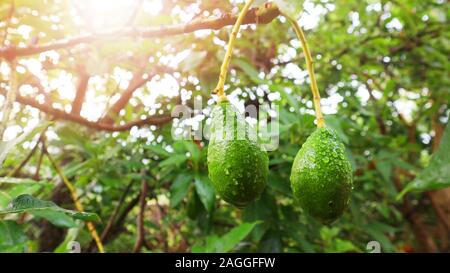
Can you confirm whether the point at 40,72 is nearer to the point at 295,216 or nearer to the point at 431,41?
the point at 295,216

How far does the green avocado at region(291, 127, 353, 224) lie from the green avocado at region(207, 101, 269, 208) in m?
0.07

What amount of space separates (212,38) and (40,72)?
0.78 m

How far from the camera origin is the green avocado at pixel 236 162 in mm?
704

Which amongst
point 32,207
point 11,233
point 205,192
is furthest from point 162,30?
point 205,192

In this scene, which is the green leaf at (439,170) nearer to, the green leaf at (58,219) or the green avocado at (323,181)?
the green avocado at (323,181)

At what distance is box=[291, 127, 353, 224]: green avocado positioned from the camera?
0.69 meters

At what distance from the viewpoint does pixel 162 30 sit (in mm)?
889

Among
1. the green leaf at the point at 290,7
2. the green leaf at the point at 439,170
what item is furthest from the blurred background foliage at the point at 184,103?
the green leaf at the point at 290,7

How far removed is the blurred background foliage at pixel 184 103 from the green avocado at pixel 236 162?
12.1 inches

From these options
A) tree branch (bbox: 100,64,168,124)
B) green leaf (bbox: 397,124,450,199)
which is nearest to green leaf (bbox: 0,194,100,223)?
green leaf (bbox: 397,124,450,199)

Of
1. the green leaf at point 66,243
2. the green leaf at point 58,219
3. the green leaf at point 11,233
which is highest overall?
the green leaf at point 11,233

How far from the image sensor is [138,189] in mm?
2129

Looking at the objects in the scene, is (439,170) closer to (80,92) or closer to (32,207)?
(32,207)

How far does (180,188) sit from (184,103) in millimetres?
385
